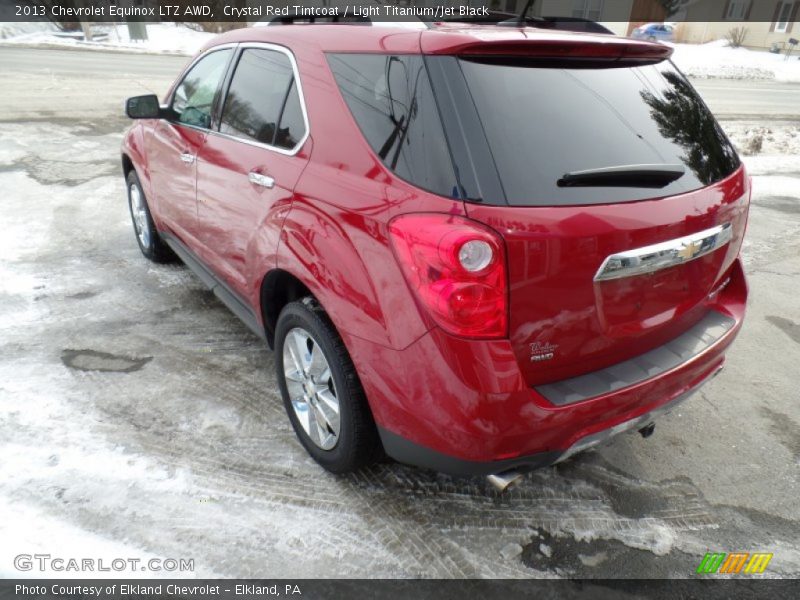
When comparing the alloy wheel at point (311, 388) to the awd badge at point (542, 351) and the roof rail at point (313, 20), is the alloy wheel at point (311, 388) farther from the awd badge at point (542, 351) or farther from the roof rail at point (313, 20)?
the roof rail at point (313, 20)

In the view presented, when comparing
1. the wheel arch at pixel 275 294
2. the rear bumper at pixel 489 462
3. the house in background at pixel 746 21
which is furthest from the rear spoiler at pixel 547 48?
the house in background at pixel 746 21

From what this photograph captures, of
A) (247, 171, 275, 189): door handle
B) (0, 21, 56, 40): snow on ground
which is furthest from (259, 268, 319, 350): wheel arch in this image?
(0, 21, 56, 40): snow on ground

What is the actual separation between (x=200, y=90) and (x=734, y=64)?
32.2 m

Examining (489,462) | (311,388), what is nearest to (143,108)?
(311,388)

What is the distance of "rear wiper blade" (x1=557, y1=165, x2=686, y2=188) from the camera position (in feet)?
6.07

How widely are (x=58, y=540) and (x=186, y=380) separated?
3.64ft

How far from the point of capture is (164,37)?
1095 inches

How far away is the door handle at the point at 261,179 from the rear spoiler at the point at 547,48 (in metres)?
0.90

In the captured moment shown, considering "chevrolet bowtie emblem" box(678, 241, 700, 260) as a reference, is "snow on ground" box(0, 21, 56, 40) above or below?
below

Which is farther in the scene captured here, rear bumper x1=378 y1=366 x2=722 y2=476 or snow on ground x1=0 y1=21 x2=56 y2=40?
snow on ground x1=0 y1=21 x2=56 y2=40

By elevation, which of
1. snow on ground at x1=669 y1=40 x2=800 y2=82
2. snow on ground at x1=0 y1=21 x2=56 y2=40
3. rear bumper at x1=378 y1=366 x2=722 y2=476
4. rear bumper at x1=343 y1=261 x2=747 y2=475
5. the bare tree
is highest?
rear bumper at x1=343 y1=261 x2=747 y2=475

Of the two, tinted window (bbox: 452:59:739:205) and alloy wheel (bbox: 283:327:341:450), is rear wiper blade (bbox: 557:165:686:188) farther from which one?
alloy wheel (bbox: 283:327:341:450)

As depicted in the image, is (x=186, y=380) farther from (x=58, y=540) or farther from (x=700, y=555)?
(x=700, y=555)

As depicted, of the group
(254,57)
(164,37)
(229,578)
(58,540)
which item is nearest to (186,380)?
(58,540)
